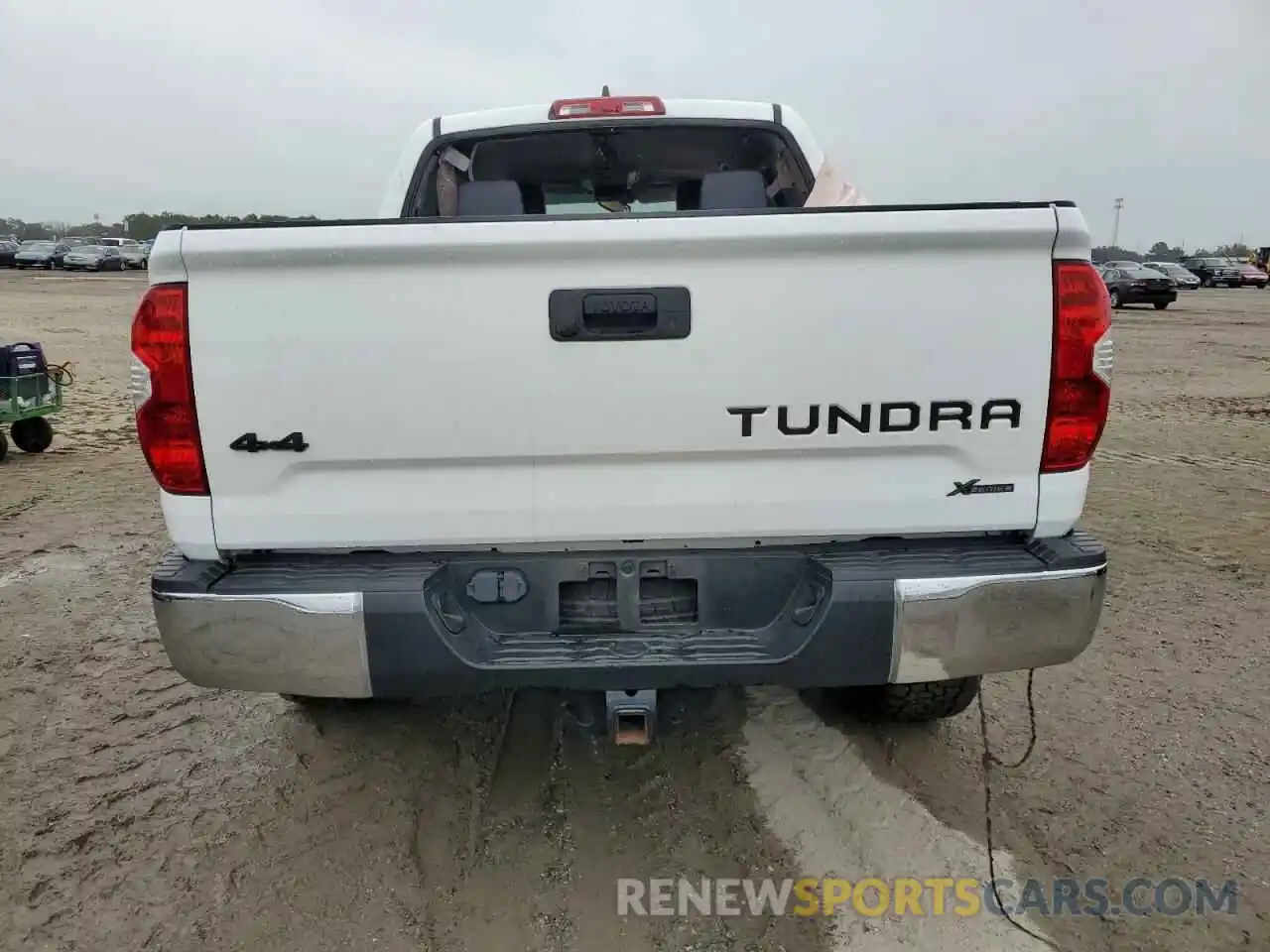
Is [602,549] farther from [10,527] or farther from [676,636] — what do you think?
[10,527]

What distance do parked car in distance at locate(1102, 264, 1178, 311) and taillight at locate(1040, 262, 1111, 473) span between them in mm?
28109

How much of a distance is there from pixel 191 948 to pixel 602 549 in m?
1.49

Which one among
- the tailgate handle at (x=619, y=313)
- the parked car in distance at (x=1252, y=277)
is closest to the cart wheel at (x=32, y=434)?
the tailgate handle at (x=619, y=313)

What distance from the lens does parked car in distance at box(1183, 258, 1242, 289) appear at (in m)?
42.3

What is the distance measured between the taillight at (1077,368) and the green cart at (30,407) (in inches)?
328

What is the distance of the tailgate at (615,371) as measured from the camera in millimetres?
2184

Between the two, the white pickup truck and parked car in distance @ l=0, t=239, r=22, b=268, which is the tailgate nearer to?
the white pickup truck

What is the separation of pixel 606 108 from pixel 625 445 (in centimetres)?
239

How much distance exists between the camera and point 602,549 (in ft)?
7.84

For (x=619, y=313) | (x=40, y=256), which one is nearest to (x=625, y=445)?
(x=619, y=313)

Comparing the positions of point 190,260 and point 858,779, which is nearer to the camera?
point 190,260

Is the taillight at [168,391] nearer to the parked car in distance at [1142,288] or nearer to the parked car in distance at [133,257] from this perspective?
the parked car in distance at [1142,288]

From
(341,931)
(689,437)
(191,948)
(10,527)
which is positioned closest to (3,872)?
(191,948)

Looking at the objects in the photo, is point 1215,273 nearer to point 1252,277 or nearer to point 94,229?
point 1252,277
